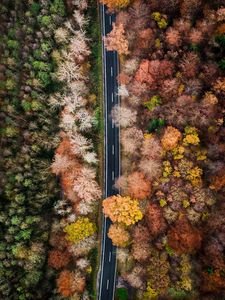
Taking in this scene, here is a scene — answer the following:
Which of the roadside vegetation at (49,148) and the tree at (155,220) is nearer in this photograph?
the tree at (155,220)

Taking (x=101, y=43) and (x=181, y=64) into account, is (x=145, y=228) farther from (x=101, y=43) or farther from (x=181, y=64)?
(x=101, y=43)

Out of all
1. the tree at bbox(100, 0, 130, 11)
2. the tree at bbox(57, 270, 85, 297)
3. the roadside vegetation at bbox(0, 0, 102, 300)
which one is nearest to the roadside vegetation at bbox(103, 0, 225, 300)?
the tree at bbox(100, 0, 130, 11)

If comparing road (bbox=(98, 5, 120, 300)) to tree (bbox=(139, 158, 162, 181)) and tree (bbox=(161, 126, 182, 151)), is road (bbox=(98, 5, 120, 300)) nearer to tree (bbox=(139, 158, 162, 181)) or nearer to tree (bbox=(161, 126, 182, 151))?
tree (bbox=(139, 158, 162, 181))

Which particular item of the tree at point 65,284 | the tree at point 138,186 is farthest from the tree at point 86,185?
the tree at point 65,284

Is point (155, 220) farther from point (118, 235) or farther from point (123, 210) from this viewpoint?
point (118, 235)

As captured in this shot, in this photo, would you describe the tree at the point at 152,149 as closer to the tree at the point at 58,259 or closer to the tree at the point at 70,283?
the tree at the point at 58,259

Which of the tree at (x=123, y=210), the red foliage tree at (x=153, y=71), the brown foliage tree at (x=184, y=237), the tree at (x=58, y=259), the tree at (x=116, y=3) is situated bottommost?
the tree at (x=58, y=259)

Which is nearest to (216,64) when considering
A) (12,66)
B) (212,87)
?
(212,87)
